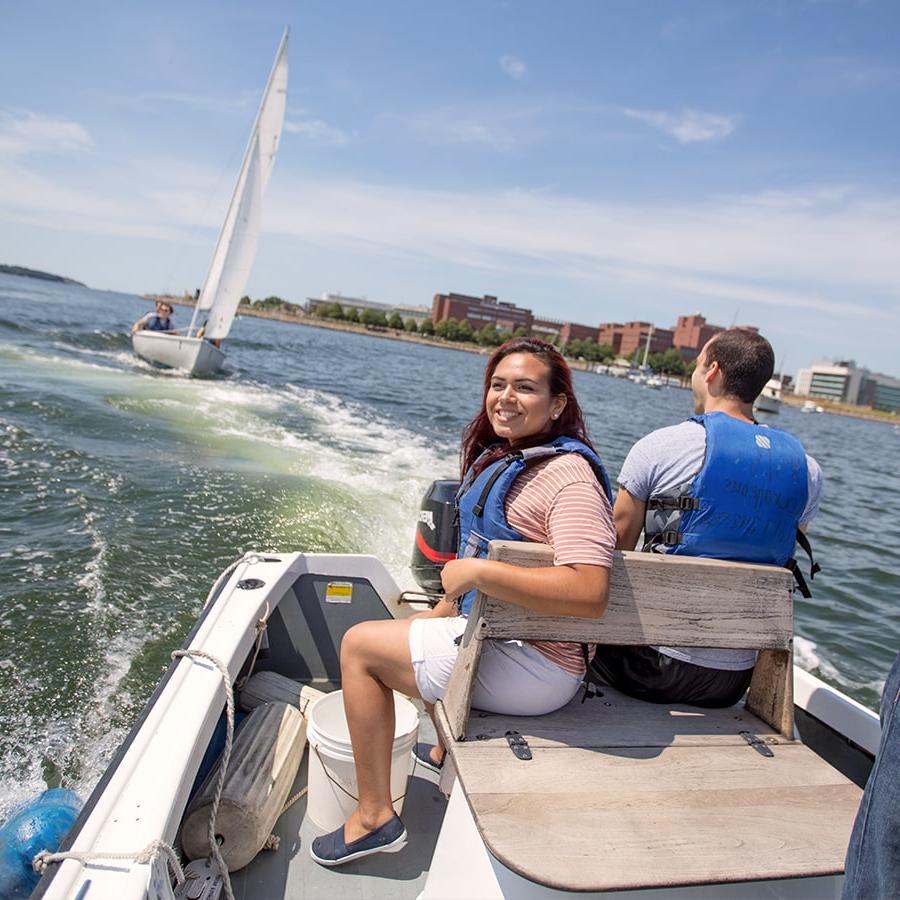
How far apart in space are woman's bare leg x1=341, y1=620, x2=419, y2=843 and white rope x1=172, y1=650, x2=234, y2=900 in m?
0.38

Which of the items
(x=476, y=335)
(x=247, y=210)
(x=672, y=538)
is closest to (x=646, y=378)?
(x=476, y=335)

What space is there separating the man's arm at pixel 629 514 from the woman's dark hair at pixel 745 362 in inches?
20.5

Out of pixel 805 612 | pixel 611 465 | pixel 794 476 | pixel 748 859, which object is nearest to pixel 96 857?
pixel 748 859

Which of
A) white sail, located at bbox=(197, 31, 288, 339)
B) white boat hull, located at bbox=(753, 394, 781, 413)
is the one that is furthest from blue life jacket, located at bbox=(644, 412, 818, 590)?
white boat hull, located at bbox=(753, 394, 781, 413)

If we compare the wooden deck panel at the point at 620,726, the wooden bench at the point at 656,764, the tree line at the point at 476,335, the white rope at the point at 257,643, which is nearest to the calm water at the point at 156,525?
the white rope at the point at 257,643

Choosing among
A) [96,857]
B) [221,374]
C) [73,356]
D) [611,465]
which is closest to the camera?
[96,857]

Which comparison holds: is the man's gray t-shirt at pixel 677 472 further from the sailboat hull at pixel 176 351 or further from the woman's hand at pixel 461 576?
the sailboat hull at pixel 176 351

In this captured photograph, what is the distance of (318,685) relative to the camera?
3.62 metres

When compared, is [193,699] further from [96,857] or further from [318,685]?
[318,685]

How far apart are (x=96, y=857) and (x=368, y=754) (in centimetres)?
89

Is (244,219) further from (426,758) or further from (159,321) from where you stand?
(426,758)

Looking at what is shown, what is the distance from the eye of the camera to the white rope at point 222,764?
7.14ft

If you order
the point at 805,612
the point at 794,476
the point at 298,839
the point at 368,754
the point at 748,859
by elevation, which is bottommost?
the point at 805,612

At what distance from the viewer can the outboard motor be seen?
4.42 m
